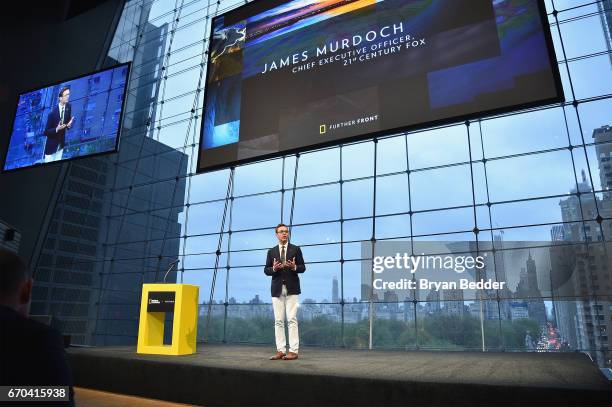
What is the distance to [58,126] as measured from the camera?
719cm

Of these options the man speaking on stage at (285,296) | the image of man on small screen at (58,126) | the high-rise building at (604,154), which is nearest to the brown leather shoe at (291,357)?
the man speaking on stage at (285,296)

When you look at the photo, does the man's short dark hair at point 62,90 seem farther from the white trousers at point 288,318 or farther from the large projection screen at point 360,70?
the white trousers at point 288,318

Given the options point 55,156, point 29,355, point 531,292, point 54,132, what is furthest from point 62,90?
point 531,292

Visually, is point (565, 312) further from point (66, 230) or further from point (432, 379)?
point (66, 230)

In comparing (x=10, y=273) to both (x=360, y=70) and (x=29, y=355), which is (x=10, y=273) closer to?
(x=29, y=355)

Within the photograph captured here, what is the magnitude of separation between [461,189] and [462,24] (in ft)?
10.1

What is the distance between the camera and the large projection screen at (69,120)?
267 inches

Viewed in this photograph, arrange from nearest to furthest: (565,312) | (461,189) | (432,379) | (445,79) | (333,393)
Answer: (432,379) → (333,393) → (445,79) → (565,312) → (461,189)

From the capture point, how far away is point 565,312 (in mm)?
5773

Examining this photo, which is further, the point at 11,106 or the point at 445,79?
the point at 11,106

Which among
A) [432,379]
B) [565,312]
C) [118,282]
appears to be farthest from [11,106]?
[565,312]

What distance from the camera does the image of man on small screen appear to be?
7000 mm

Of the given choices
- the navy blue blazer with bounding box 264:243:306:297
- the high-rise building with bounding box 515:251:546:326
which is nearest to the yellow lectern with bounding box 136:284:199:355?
the navy blue blazer with bounding box 264:243:306:297

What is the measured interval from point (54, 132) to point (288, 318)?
5.97 m
